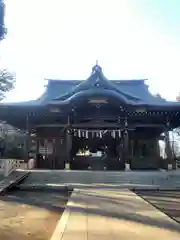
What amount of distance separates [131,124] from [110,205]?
15.7 meters

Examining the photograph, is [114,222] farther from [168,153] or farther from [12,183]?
[168,153]

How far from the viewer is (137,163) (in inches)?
1005

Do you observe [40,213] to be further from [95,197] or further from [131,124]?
[131,124]

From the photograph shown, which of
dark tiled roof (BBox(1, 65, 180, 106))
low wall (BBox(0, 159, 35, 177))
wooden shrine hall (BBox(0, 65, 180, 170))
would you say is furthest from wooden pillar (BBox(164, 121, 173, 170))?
low wall (BBox(0, 159, 35, 177))

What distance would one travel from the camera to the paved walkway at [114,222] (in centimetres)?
597

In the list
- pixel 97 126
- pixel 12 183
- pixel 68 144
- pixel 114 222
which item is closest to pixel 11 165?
pixel 12 183

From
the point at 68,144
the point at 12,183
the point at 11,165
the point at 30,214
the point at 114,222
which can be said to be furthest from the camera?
the point at 68,144

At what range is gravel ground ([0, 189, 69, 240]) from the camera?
7.04 meters

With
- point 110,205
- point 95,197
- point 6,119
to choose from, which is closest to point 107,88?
point 6,119

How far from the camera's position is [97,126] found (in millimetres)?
24500

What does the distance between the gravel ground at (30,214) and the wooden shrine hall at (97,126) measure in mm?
10103

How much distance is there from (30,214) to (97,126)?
15.5 metres

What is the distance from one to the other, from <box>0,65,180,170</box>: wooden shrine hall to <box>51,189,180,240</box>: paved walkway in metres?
14.1

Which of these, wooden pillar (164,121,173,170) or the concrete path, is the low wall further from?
wooden pillar (164,121,173,170)
